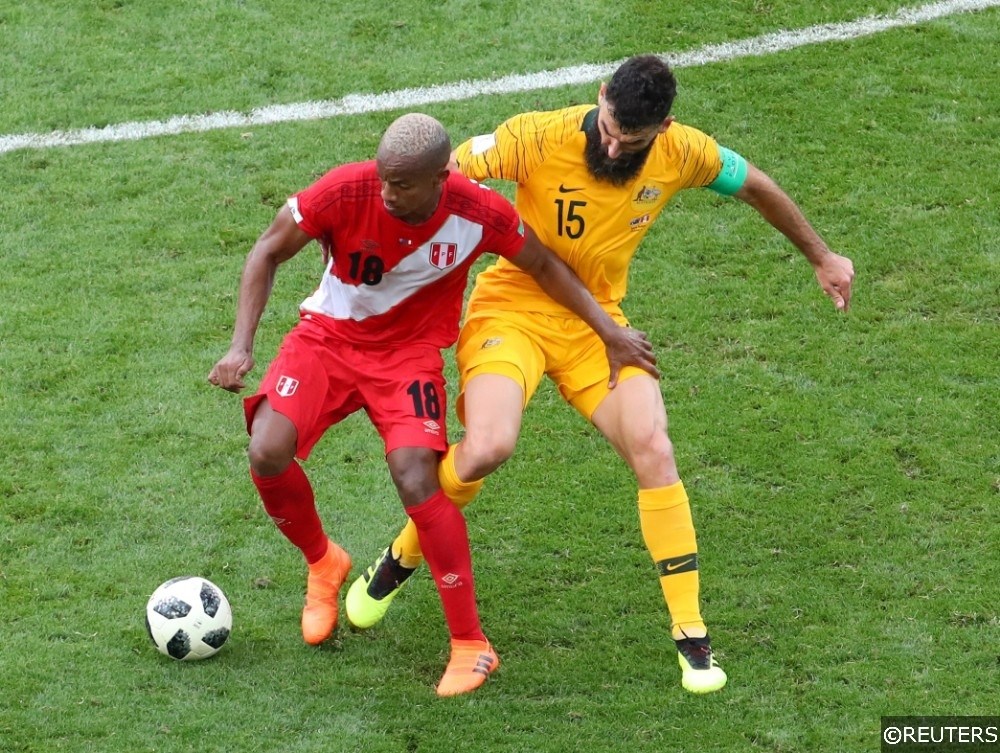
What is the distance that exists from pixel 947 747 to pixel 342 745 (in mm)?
2255

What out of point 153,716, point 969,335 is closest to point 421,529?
point 153,716

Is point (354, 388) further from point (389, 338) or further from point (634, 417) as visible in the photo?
point (634, 417)

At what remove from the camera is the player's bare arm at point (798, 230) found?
21.3ft

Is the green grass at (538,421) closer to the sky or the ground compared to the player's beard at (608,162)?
closer to the ground

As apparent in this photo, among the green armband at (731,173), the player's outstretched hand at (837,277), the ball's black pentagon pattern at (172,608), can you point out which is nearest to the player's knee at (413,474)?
the ball's black pentagon pattern at (172,608)

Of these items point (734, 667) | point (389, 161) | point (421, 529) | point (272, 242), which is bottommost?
point (734, 667)

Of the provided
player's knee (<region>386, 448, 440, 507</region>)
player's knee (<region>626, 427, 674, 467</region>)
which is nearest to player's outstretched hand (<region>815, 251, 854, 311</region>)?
player's knee (<region>626, 427, 674, 467</region>)

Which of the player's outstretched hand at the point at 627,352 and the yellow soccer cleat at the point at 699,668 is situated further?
the player's outstretched hand at the point at 627,352

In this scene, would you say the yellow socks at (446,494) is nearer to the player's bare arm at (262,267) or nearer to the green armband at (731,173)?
the player's bare arm at (262,267)

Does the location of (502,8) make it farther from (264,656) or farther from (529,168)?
(264,656)

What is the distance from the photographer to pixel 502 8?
444 inches

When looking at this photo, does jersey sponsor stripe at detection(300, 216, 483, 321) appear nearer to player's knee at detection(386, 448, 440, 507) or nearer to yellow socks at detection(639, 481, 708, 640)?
player's knee at detection(386, 448, 440, 507)

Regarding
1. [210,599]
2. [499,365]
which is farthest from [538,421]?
[210,599]

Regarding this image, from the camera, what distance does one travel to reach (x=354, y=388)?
6.33 meters
